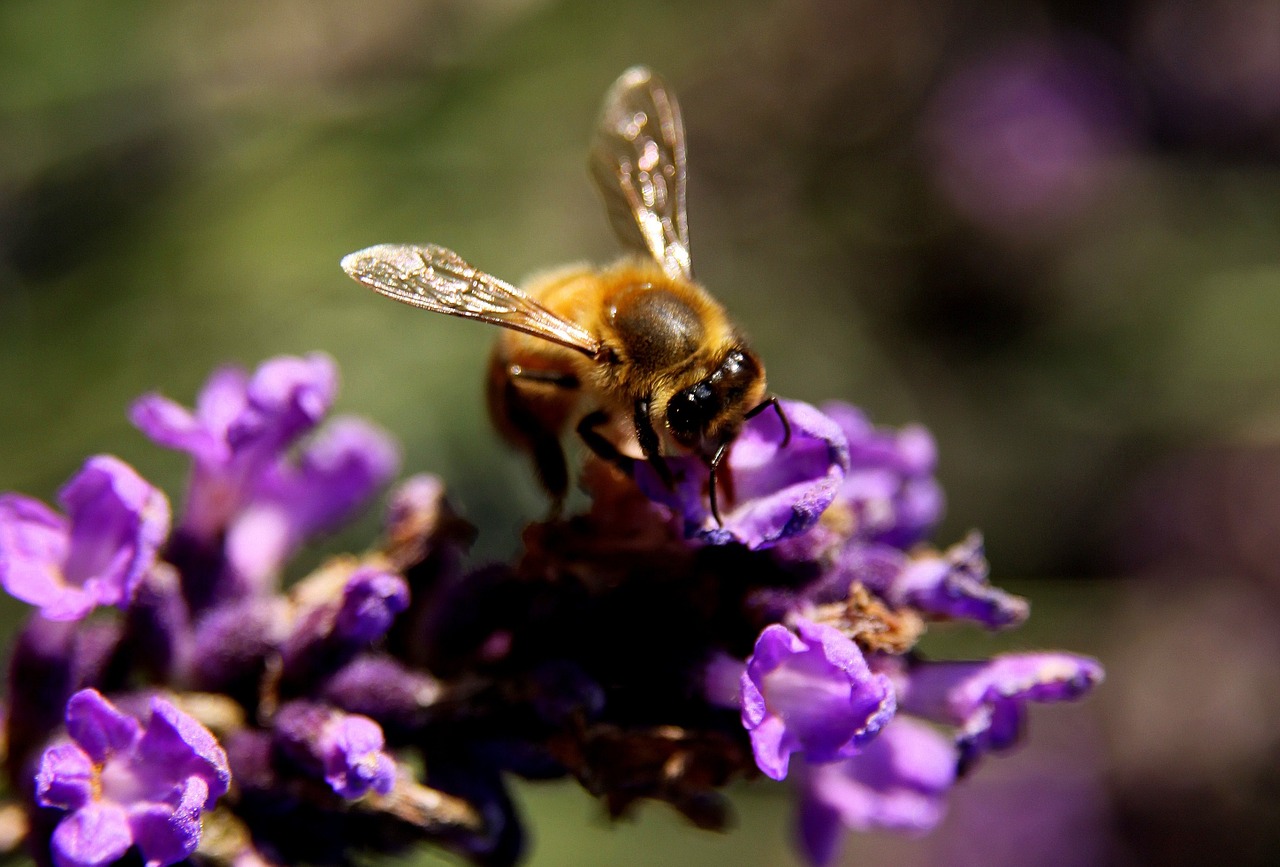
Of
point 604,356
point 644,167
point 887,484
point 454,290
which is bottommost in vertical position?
point 887,484

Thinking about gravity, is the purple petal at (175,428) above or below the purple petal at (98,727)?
above

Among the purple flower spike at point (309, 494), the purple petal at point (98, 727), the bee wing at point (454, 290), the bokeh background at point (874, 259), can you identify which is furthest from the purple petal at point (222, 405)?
the bokeh background at point (874, 259)

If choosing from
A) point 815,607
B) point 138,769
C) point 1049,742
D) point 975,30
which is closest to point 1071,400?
point 1049,742

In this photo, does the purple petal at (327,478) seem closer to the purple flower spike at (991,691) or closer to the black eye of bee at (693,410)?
the black eye of bee at (693,410)

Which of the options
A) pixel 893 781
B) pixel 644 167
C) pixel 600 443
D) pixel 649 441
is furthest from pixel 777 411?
pixel 644 167

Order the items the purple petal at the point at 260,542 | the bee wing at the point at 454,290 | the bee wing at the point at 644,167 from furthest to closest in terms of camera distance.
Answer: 1. the bee wing at the point at 644,167
2. the purple petal at the point at 260,542
3. the bee wing at the point at 454,290

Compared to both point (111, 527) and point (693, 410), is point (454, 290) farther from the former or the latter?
point (111, 527)

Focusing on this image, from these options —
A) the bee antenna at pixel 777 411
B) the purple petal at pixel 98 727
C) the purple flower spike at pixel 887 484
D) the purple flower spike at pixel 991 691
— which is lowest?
the purple flower spike at pixel 991 691
